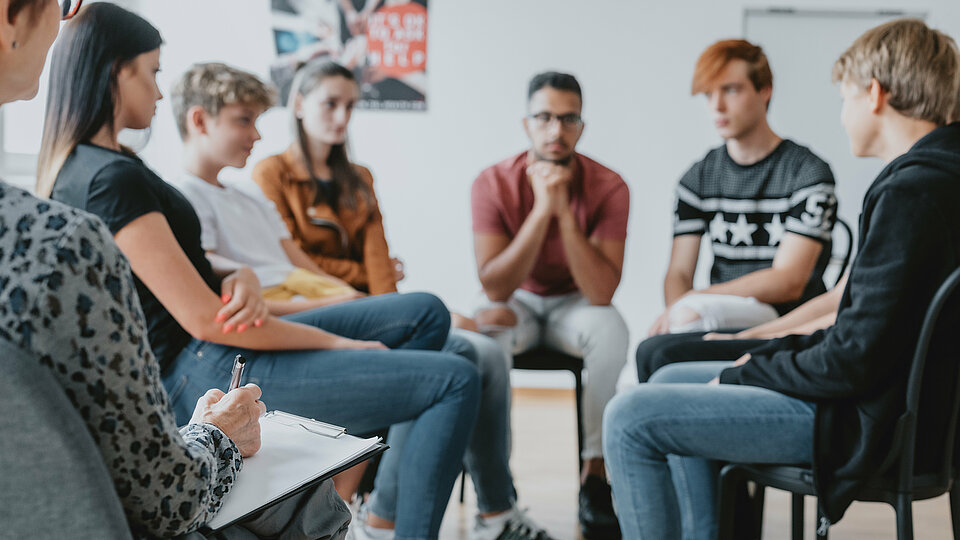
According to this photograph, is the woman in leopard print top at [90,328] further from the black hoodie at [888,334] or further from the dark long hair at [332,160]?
the dark long hair at [332,160]

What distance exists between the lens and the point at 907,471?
3.95 ft

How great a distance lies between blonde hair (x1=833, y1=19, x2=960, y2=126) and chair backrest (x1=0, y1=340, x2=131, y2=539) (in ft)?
4.46

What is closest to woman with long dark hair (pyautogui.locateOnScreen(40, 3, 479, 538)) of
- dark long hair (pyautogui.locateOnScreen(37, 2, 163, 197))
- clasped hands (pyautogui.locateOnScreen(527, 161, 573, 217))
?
dark long hair (pyautogui.locateOnScreen(37, 2, 163, 197))

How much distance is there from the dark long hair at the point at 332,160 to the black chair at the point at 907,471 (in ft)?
4.58

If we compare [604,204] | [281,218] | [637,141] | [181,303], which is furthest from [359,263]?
[637,141]

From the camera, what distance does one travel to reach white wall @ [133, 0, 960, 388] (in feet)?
12.9

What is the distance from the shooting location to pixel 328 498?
0.86 metres

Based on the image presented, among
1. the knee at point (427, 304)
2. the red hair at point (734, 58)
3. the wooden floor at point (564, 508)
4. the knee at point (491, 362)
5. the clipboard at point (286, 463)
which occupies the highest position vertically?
the red hair at point (734, 58)

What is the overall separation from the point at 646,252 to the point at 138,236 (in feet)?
10.0

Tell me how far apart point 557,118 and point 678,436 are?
1290 millimetres

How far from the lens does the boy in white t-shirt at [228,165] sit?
1.85 meters

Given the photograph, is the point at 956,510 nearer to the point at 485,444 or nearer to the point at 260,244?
the point at 485,444

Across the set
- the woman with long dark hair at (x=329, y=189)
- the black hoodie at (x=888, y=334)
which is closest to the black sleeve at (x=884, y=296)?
the black hoodie at (x=888, y=334)

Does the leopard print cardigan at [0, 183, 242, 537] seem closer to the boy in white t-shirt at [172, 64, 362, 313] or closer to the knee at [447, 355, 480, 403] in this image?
the knee at [447, 355, 480, 403]
